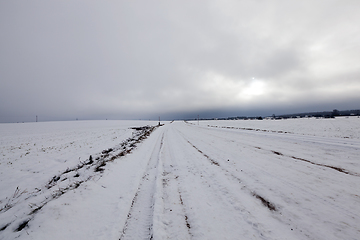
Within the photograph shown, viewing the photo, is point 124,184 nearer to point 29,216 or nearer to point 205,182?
point 29,216

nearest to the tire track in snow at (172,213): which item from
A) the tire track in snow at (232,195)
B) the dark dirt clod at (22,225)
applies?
the tire track in snow at (232,195)

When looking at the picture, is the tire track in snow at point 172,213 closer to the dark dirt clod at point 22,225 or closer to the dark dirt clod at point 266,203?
the dark dirt clod at point 266,203

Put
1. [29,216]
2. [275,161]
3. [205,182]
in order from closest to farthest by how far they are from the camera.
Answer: [29,216]
[205,182]
[275,161]

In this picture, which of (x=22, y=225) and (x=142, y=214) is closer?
(x=22, y=225)

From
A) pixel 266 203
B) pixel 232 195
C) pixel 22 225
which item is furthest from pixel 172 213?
pixel 22 225

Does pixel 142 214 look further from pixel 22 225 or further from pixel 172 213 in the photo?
pixel 22 225

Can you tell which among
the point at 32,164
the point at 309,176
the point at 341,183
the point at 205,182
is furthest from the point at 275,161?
the point at 32,164

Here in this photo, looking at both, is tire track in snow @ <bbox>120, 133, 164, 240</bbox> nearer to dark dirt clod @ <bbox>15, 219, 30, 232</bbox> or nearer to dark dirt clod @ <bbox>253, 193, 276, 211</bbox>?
dark dirt clod @ <bbox>15, 219, 30, 232</bbox>

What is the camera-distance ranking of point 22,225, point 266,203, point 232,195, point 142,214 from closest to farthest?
point 22,225, point 142,214, point 266,203, point 232,195

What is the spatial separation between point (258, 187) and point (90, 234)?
15.4ft

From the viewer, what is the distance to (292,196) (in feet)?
12.4

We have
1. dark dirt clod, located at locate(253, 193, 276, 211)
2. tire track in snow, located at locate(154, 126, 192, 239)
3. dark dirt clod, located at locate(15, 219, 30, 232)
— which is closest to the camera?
tire track in snow, located at locate(154, 126, 192, 239)

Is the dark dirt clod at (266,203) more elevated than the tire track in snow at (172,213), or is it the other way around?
the tire track in snow at (172,213)

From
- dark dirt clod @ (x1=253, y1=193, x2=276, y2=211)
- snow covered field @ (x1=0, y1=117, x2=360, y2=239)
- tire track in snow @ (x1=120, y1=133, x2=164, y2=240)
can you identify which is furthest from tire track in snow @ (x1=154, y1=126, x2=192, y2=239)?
dark dirt clod @ (x1=253, y1=193, x2=276, y2=211)
